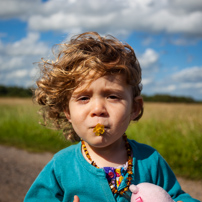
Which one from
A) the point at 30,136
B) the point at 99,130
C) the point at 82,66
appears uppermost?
the point at 82,66

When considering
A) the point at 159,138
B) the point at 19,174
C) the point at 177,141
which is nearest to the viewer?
the point at 19,174

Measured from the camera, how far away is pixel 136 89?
2070 mm

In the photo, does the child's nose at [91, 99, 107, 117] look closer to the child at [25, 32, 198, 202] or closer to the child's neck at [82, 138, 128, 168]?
the child at [25, 32, 198, 202]

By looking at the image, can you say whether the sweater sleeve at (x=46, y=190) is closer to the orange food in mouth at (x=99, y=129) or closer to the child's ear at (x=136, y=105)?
the orange food in mouth at (x=99, y=129)

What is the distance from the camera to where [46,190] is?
184 centimetres

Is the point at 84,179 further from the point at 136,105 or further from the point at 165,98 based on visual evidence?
the point at 165,98

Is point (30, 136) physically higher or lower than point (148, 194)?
lower

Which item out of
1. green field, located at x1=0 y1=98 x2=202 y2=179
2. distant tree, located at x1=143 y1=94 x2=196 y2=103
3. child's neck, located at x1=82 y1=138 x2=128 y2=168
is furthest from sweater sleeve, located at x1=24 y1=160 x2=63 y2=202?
distant tree, located at x1=143 y1=94 x2=196 y2=103

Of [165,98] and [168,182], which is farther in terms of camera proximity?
[165,98]

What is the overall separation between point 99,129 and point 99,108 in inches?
5.3

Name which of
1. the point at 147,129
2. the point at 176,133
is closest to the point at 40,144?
the point at 147,129

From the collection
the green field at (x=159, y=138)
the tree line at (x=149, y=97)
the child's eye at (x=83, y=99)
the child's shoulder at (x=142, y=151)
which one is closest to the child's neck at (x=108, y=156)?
the child's shoulder at (x=142, y=151)

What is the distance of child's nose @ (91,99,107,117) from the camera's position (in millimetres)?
1678

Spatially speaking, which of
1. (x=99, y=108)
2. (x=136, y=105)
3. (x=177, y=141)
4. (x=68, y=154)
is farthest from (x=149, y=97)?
(x=99, y=108)
